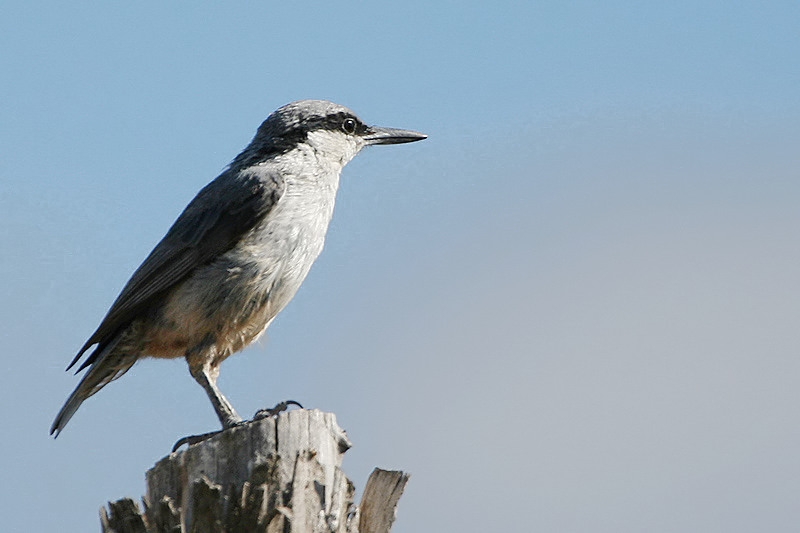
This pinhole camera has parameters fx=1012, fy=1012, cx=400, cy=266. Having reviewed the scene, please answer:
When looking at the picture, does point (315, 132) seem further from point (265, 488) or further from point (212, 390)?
point (265, 488)

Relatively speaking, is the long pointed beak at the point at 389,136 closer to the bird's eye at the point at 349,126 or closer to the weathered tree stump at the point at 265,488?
the bird's eye at the point at 349,126

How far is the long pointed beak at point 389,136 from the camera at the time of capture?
8.18 meters

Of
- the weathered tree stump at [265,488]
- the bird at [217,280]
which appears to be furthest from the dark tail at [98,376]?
the weathered tree stump at [265,488]

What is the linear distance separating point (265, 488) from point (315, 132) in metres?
3.96

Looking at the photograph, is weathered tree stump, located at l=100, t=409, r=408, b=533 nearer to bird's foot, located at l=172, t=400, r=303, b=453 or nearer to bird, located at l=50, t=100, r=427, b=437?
bird's foot, located at l=172, t=400, r=303, b=453

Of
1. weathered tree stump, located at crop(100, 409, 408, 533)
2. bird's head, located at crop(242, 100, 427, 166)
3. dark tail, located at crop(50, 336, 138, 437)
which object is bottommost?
weathered tree stump, located at crop(100, 409, 408, 533)

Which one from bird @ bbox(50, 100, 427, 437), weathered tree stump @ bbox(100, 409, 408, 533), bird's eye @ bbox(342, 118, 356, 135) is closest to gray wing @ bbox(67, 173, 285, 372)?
bird @ bbox(50, 100, 427, 437)

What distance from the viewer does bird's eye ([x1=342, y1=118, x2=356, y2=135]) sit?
796cm

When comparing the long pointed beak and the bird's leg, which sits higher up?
the long pointed beak

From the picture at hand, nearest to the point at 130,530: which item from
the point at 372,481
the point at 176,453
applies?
the point at 176,453

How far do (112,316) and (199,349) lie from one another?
63 centimetres

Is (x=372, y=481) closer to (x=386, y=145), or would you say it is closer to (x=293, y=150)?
(x=293, y=150)

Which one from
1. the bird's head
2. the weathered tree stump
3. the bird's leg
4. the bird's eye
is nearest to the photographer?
the weathered tree stump

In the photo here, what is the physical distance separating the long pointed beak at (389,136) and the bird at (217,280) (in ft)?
3.69
